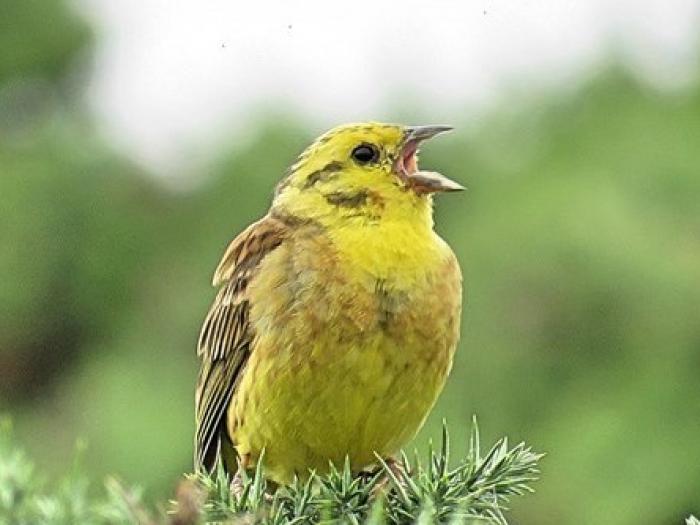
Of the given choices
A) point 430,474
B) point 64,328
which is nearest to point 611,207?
point 64,328

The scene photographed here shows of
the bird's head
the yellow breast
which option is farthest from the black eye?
the yellow breast

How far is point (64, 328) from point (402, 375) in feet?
13.8

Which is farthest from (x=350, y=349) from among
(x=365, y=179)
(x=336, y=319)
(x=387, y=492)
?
(x=387, y=492)

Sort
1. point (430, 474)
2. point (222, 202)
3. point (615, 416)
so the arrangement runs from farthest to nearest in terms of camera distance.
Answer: point (222, 202)
point (615, 416)
point (430, 474)

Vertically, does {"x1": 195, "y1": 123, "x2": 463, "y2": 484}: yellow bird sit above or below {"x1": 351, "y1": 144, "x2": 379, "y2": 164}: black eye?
below

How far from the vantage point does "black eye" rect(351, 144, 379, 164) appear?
3713 mm

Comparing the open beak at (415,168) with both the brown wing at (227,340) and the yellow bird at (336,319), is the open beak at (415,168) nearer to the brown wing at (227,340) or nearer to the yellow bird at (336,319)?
the yellow bird at (336,319)

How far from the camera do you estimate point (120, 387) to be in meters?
6.38

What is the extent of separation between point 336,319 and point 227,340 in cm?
49

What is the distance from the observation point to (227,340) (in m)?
3.79

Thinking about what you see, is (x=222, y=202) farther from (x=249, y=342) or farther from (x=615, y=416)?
(x=249, y=342)

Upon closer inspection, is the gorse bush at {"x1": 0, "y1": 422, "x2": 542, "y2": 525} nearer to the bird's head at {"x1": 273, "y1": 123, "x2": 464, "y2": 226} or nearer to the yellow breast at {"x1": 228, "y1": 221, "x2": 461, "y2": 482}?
the yellow breast at {"x1": 228, "y1": 221, "x2": 461, "y2": 482}

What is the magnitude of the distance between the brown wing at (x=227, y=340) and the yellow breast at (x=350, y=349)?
0.14 m

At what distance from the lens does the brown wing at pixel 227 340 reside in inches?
147
